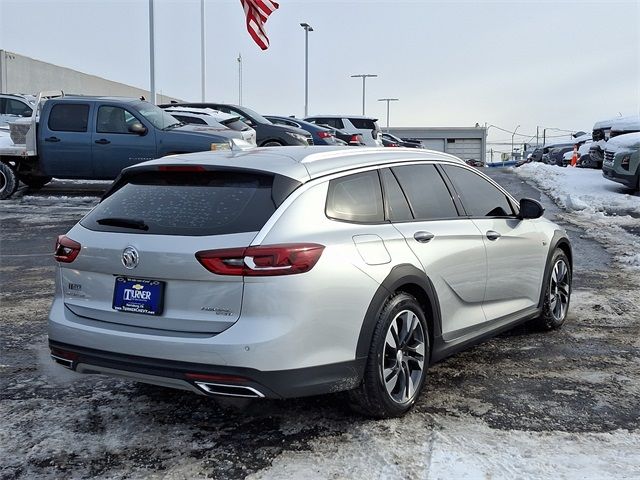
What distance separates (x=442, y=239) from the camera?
15.2ft

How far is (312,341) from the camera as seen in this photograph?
11.9ft

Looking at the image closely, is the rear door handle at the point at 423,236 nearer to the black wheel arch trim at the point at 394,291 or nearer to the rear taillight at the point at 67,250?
the black wheel arch trim at the point at 394,291

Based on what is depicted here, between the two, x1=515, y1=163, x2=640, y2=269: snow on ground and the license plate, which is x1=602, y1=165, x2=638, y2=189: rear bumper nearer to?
x1=515, y1=163, x2=640, y2=269: snow on ground

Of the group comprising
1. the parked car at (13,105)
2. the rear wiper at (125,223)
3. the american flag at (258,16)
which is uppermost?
the american flag at (258,16)

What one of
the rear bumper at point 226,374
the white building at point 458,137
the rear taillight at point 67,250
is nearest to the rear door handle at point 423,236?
the rear bumper at point 226,374

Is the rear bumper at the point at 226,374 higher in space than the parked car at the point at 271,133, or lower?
lower

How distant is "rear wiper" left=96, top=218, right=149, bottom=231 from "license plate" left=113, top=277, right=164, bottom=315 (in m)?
0.28

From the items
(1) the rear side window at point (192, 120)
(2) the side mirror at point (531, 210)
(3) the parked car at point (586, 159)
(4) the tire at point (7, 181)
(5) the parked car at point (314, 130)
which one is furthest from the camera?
(3) the parked car at point (586, 159)

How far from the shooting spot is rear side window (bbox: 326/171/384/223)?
4.02m

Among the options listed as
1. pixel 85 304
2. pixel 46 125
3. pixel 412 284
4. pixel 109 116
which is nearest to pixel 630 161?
pixel 109 116

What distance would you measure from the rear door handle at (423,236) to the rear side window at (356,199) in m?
0.28

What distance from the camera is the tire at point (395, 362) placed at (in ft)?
13.0

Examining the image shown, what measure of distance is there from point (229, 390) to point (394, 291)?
Result: 1076 millimetres

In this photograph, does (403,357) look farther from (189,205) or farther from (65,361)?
(65,361)
